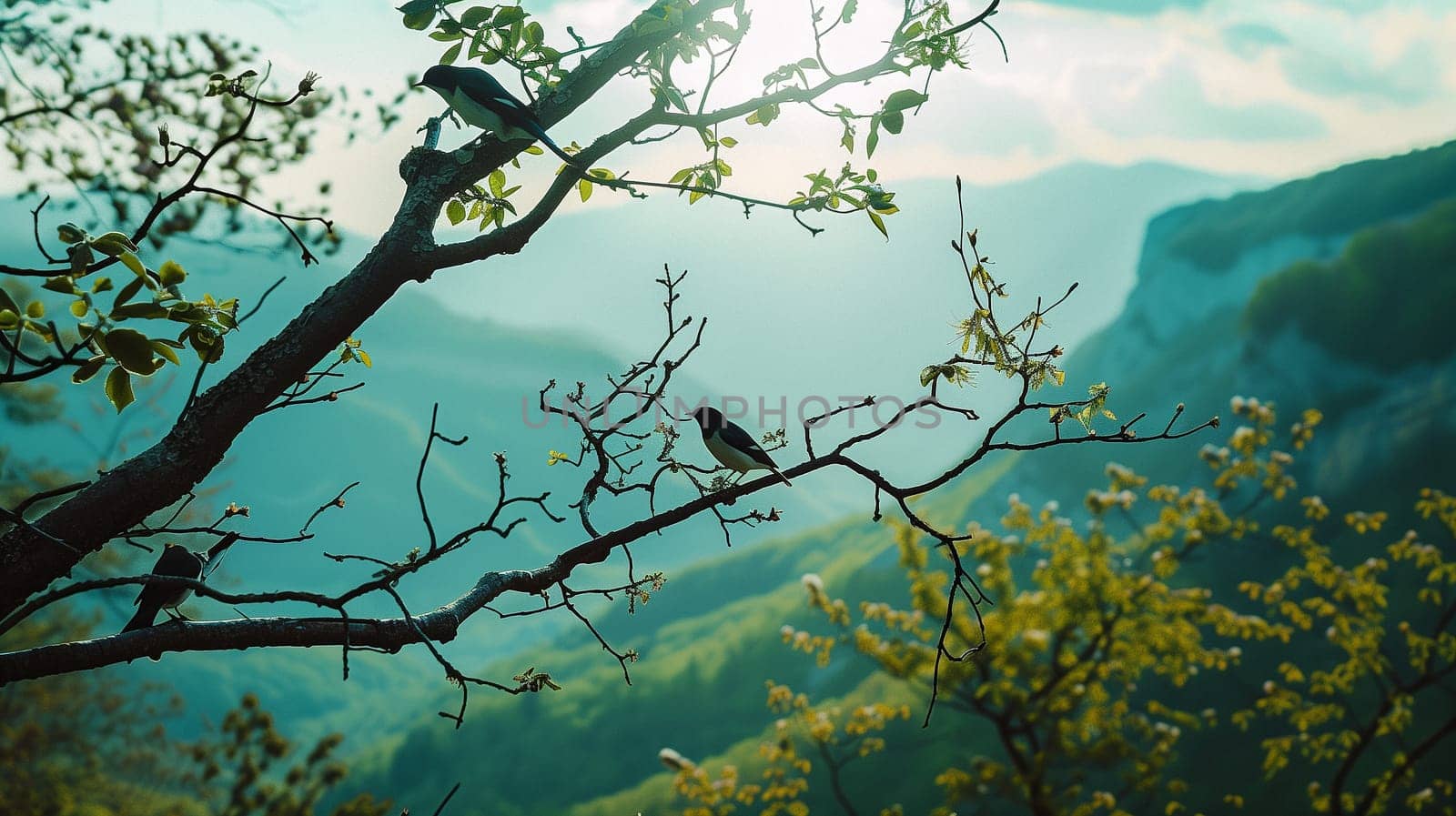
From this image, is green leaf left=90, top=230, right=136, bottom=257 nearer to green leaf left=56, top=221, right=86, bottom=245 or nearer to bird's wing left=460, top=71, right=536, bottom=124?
green leaf left=56, top=221, right=86, bottom=245

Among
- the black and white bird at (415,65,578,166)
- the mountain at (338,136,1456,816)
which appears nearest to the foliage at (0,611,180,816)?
the mountain at (338,136,1456,816)

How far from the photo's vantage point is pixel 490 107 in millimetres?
3670

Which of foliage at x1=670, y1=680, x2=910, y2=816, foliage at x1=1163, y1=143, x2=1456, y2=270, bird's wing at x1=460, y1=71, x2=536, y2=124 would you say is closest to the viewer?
bird's wing at x1=460, y1=71, x2=536, y2=124

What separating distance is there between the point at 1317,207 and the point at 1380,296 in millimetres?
7601

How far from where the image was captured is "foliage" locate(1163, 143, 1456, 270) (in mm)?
29859

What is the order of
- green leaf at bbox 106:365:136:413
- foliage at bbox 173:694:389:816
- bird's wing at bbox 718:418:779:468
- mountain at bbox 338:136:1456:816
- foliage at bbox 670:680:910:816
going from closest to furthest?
green leaf at bbox 106:365:136:413
bird's wing at bbox 718:418:779:468
foliage at bbox 670:680:910:816
foliage at bbox 173:694:389:816
mountain at bbox 338:136:1456:816

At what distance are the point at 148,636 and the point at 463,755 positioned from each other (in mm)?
33604

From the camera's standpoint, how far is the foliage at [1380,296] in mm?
25938

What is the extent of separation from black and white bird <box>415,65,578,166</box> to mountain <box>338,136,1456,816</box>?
749 inches

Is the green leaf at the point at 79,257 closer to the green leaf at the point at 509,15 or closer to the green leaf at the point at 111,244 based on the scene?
the green leaf at the point at 111,244

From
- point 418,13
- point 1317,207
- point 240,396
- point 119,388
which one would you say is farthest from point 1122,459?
point 119,388

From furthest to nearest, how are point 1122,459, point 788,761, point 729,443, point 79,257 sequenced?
point 1122,459
point 788,761
point 729,443
point 79,257

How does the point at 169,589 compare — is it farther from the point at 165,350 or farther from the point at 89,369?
the point at 165,350

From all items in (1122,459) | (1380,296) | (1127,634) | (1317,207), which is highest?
(1317,207)
